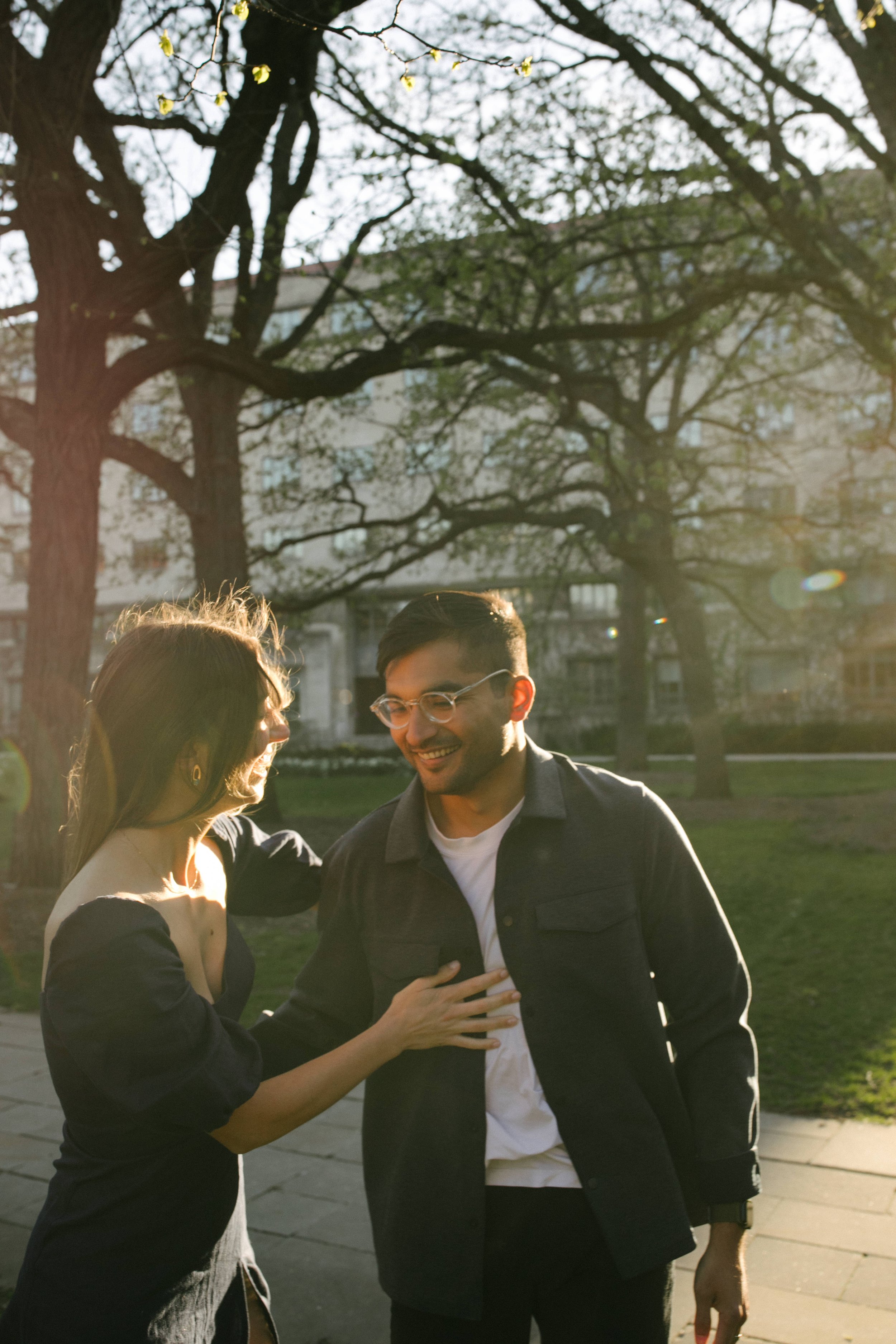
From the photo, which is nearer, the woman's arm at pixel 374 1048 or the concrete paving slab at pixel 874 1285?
the woman's arm at pixel 374 1048

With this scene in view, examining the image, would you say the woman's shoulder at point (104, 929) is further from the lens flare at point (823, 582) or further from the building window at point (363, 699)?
the building window at point (363, 699)

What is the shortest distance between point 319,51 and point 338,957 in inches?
346

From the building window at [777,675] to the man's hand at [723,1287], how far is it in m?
42.3

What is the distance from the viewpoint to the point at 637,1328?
2.19 m

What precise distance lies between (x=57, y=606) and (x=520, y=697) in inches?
320

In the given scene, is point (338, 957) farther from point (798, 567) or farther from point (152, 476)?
point (798, 567)

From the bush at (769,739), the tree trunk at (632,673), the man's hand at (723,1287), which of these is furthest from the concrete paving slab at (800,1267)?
the bush at (769,739)

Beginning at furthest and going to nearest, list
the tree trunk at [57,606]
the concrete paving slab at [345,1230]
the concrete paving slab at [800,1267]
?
the tree trunk at [57,606], the concrete paving slab at [345,1230], the concrete paving slab at [800,1267]

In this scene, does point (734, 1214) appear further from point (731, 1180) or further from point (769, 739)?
point (769, 739)

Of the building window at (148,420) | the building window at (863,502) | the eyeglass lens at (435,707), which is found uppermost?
the building window at (148,420)

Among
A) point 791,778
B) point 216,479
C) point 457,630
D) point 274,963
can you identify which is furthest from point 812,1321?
point 791,778

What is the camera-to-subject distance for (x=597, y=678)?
46781mm

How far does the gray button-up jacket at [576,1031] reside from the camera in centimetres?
221

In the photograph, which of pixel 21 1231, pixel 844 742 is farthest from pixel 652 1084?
pixel 844 742
